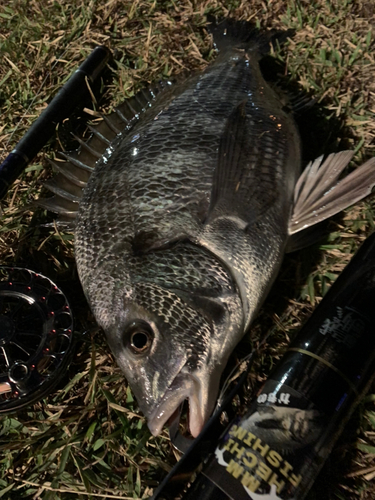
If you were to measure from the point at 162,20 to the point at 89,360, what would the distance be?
2.86 metres

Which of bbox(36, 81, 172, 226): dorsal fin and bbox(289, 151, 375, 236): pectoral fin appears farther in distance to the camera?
Answer: bbox(36, 81, 172, 226): dorsal fin

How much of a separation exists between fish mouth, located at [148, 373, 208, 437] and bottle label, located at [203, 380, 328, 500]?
0.47 ft

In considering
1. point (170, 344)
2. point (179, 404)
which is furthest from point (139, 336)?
point (179, 404)

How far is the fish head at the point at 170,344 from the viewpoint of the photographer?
5.69ft

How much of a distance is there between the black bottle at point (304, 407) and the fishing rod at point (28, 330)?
1.02 m

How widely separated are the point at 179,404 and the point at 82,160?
1.64 metres

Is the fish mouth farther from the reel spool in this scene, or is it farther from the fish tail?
the fish tail

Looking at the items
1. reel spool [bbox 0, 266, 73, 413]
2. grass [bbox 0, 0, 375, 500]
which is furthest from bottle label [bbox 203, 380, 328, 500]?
reel spool [bbox 0, 266, 73, 413]

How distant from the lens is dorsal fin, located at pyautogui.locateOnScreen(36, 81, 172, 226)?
99.5 inches

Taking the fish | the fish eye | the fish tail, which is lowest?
the fish eye

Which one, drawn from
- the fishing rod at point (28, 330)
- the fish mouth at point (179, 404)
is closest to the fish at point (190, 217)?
the fish mouth at point (179, 404)

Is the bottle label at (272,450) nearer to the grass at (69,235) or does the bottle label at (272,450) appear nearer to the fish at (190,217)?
the fish at (190,217)

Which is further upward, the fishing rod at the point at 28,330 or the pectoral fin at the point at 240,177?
the pectoral fin at the point at 240,177

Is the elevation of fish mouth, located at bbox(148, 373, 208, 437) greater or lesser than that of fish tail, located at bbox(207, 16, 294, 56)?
lesser
